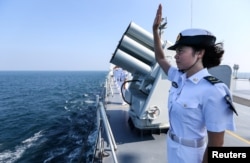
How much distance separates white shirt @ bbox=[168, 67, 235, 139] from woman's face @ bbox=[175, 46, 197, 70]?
0.09 meters

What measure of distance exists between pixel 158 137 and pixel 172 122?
3.08 metres

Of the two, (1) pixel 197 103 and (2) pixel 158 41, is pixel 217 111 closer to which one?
(1) pixel 197 103

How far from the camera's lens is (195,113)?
1385 mm

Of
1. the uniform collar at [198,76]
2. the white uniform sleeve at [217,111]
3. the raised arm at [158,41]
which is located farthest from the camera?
the raised arm at [158,41]

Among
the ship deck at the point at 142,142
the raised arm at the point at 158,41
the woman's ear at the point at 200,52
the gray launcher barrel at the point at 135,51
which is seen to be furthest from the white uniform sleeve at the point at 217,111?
the gray launcher barrel at the point at 135,51

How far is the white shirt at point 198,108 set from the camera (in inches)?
50.0

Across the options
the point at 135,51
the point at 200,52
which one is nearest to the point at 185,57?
the point at 200,52

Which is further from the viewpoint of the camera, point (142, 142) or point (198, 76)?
point (142, 142)

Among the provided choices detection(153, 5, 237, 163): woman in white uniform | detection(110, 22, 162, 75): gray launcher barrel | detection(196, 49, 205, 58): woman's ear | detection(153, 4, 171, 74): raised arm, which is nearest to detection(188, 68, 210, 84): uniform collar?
detection(153, 5, 237, 163): woman in white uniform

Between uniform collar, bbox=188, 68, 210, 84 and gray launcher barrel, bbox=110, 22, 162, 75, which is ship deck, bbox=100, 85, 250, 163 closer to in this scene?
gray launcher barrel, bbox=110, 22, 162, 75

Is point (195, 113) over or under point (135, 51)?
under

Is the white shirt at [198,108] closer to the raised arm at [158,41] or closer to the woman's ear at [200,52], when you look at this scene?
the woman's ear at [200,52]

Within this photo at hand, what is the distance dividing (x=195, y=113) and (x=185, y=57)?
1.18 ft

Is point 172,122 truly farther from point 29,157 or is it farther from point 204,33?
point 29,157
